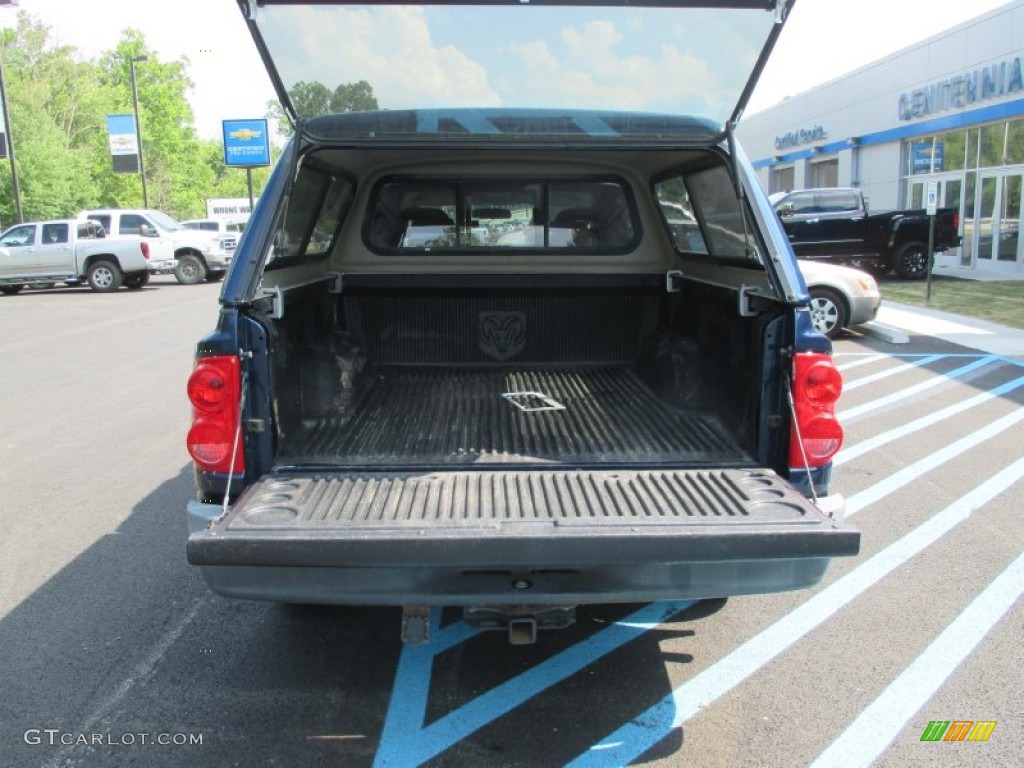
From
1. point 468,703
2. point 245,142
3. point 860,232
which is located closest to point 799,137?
point 860,232

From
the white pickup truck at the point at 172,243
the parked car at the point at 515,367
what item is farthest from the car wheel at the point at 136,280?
the parked car at the point at 515,367

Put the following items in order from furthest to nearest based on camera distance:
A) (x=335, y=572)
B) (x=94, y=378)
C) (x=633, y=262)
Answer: (x=94, y=378) < (x=633, y=262) < (x=335, y=572)

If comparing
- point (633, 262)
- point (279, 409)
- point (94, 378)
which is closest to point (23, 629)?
point (279, 409)

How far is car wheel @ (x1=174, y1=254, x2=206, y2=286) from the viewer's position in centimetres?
2352

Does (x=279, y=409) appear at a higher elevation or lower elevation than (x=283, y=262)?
lower

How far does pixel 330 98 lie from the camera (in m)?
3.56

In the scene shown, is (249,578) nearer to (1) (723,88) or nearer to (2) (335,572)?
(2) (335,572)

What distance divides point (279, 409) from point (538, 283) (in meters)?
2.37

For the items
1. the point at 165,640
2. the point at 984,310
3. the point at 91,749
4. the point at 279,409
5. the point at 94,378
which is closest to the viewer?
the point at 91,749

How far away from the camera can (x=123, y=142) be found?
35.8m

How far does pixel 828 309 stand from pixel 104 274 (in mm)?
A: 17266

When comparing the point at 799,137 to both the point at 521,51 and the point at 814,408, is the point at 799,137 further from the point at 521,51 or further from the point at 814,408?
the point at 814,408

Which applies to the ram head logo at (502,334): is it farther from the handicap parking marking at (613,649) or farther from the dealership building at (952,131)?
the dealership building at (952,131)

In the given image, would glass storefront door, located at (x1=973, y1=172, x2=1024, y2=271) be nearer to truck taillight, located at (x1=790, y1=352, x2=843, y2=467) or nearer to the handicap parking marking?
the handicap parking marking
